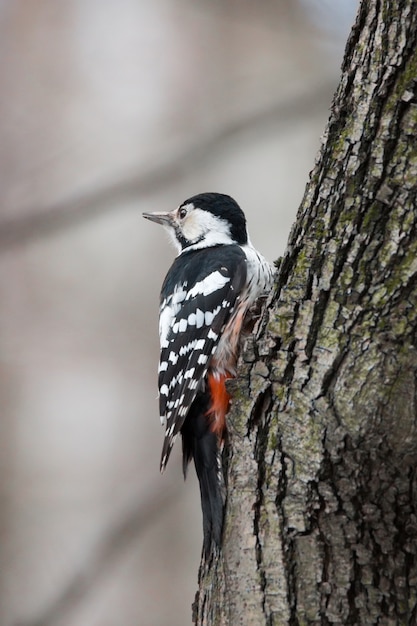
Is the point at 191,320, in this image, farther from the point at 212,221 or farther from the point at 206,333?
the point at 212,221

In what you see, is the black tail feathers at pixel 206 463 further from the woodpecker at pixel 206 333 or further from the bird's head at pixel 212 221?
the bird's head at pixel 212 221

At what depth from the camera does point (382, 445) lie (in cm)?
206

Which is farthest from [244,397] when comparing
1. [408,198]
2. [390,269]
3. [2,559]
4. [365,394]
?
[2,559]

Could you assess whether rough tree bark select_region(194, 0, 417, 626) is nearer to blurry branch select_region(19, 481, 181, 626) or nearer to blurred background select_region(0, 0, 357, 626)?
blurred background select_region(0, 0, 357, 626)

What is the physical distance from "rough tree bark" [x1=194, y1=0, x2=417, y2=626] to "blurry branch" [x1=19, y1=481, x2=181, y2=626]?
2.76m

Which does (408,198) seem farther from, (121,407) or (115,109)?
(115,109)

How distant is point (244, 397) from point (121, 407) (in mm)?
2987

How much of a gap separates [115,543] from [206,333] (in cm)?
219

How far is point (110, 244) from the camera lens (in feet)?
17.4

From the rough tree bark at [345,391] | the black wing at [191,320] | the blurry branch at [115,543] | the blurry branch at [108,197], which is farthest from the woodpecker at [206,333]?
the blurry branch at [115,543]

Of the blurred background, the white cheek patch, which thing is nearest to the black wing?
the white cheek patch

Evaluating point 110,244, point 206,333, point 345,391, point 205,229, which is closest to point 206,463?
point 206,333

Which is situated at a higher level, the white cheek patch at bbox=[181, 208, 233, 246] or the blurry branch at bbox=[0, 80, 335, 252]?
the blurry branch at bbox=[0, 80, 335, 252]

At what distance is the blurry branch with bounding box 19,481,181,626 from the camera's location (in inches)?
191
